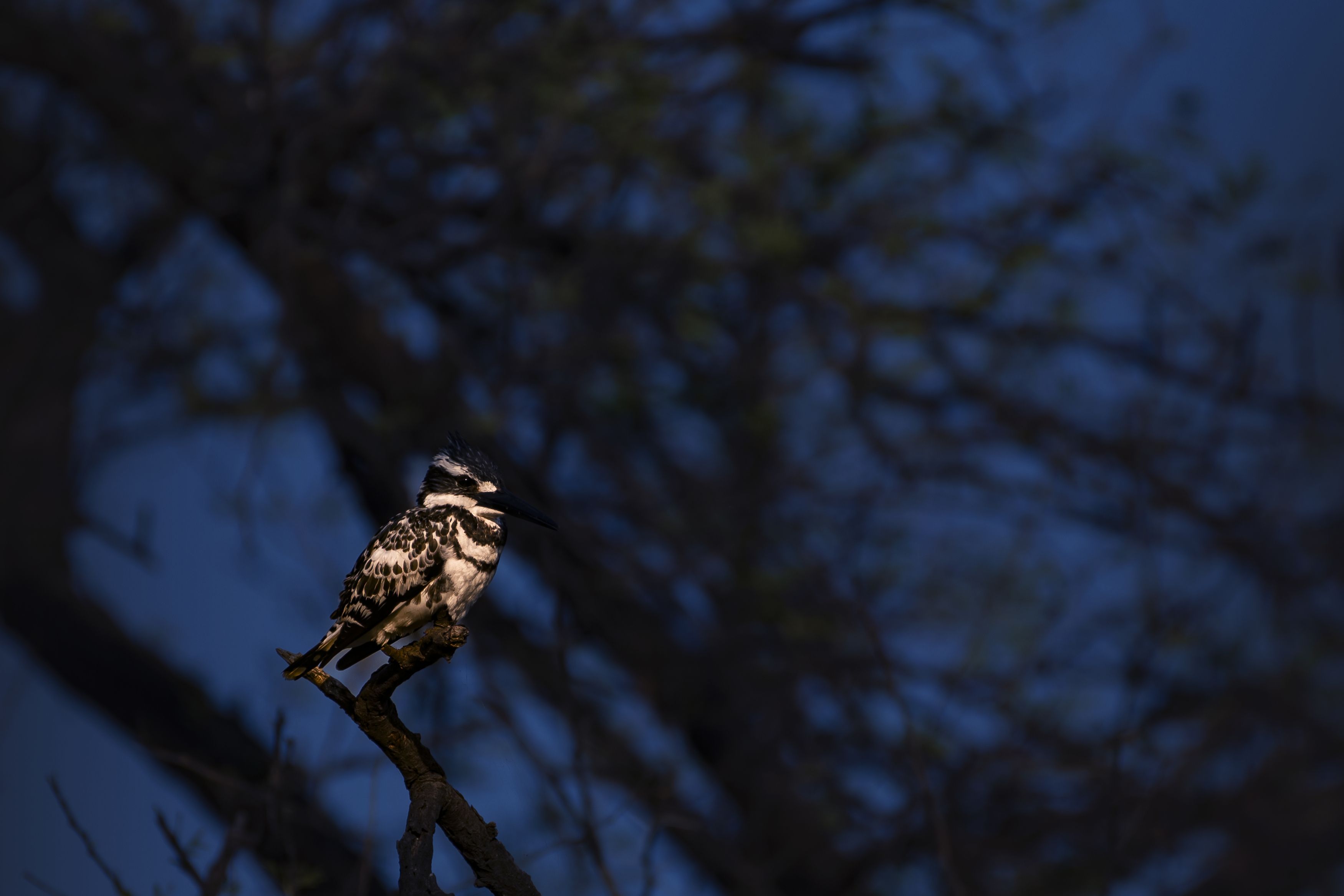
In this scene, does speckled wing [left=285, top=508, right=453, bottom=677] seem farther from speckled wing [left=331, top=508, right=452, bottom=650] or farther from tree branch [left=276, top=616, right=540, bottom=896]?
tree branch [left=276, top=616, right=540, bottom=896]

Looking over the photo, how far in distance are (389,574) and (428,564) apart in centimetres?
10

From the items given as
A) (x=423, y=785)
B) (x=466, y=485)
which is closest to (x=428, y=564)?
(x=466, y=485)

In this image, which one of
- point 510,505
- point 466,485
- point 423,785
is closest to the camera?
point 423,785

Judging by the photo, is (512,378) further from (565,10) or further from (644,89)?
(565,10)

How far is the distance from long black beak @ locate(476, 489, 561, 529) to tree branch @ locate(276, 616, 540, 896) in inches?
11.0

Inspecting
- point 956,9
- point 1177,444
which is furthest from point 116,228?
point 1177,444

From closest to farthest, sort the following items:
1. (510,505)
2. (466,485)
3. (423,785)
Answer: (423,785) → (510,505) → (466,485)

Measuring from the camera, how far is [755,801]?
6848mm

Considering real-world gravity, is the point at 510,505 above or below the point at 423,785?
above

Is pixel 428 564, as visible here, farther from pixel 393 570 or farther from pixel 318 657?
pixel 318 657

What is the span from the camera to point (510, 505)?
8.52 feet

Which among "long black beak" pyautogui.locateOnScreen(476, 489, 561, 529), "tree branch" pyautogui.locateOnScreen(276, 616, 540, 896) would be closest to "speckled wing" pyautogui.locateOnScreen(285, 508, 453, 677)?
"long black beak" pyautogui.locateOnScreen(476, 489, 561, 529)

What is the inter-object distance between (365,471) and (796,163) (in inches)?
133

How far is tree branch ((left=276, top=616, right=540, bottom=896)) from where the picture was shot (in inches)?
82.3
